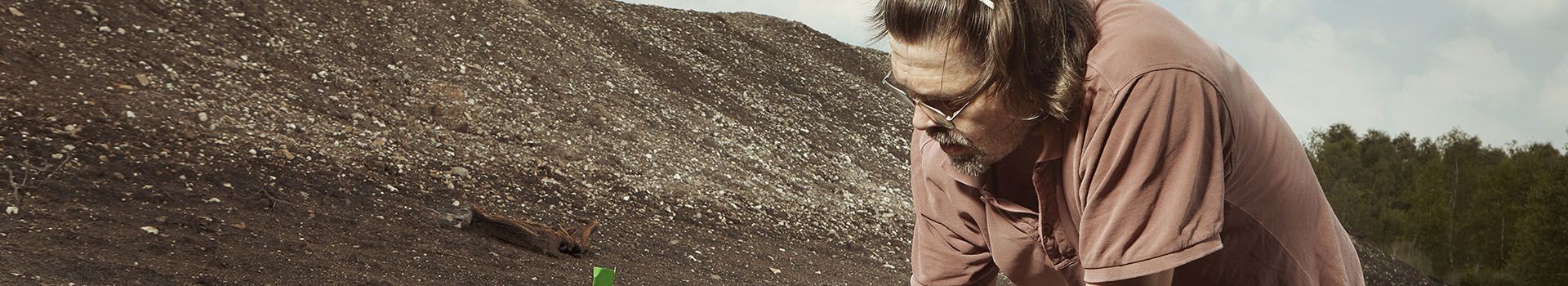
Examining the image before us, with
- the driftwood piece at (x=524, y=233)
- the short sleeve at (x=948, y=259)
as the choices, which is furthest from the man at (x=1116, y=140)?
the driftwood piece at (x=524, y=233)

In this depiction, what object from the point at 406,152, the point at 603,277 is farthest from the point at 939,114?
the point at 406,152

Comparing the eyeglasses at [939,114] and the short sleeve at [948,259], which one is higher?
the eyeglasses at [939,114]

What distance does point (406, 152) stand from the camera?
648cm

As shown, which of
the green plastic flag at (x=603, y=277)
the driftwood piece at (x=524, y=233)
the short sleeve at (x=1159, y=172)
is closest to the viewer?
the short sleeve at (x=1159, y=172)

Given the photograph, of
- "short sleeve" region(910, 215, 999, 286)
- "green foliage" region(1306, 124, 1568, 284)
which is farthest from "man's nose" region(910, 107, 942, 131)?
"green foliage" region(1306, 124, 1568, 284)

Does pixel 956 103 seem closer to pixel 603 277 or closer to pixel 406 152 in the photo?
pixel 603 277

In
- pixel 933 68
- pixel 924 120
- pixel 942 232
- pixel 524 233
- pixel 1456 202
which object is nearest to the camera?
pixel 933 68

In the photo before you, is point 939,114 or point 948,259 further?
point 948,259

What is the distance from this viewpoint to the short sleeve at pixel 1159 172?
4.10 ft

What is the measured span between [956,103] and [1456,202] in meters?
20.9

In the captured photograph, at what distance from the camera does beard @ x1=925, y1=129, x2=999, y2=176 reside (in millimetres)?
1491

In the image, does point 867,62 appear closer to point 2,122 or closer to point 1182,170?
point 2,122

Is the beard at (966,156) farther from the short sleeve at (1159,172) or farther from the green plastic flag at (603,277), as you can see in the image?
the green plastic flag at (603,277)

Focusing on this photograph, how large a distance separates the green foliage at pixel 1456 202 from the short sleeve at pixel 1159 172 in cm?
1479
